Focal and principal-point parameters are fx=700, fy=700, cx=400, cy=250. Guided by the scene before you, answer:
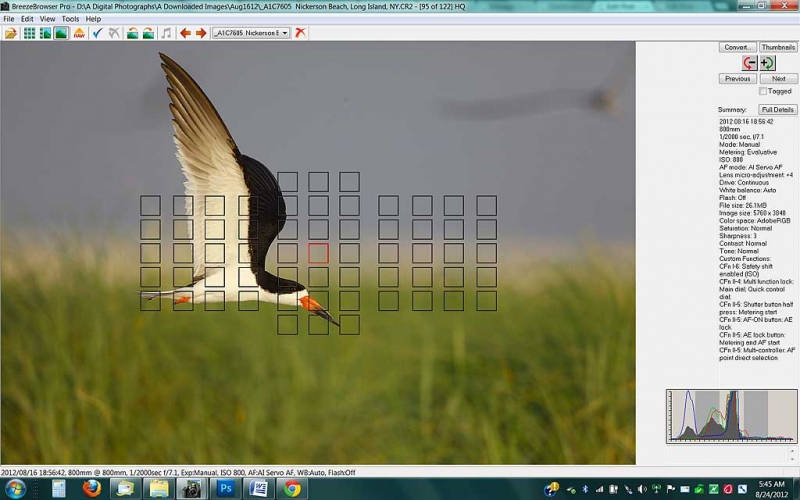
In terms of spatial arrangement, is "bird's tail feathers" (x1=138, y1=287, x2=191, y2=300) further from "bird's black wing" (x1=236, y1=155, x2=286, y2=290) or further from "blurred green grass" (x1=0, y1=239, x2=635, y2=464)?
"blurred green grass" (x1=0, y1=239, x2=635, y2=464)

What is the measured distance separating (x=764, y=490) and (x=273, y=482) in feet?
3.59

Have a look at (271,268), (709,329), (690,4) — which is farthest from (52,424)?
(690,4)

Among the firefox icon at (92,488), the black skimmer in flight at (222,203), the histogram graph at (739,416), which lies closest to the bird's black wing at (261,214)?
the black skimmer in flight at (222,203)

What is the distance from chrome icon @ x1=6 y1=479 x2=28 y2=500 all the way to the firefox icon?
131 millimetres

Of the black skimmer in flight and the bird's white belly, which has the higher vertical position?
the black skimmer in flight

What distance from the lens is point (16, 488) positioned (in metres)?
1.55

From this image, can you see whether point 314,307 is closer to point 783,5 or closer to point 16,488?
point 16,488

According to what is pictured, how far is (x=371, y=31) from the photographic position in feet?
5.07

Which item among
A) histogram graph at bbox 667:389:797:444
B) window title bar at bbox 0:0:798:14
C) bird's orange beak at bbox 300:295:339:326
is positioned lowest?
histogram graph at bbox 667:389:797:444

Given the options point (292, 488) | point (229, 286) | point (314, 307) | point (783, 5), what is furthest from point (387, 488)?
point (783, 5)

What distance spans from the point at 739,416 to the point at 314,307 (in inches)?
38.6

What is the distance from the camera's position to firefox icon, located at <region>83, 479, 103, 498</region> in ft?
5.11

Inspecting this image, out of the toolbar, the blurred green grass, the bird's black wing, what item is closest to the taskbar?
the blurred green grass

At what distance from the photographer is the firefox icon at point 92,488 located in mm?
1557
